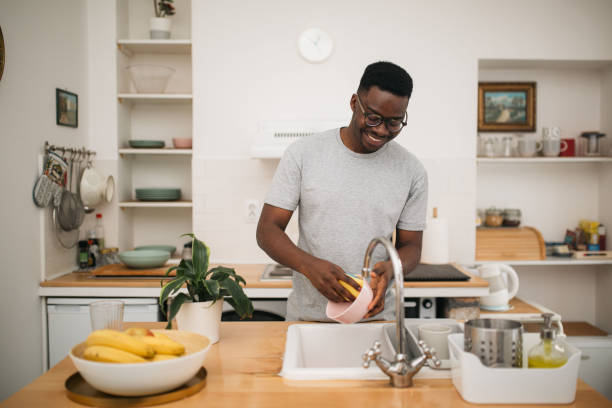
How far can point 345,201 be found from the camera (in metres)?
1.75

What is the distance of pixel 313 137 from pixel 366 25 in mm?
1607

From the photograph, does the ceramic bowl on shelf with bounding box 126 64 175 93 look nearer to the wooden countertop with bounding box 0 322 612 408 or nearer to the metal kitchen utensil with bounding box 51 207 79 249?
the metal kitchen utensil with bounding box 51 207 79 249

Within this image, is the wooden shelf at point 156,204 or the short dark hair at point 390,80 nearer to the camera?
the short dark hair at point 390,80

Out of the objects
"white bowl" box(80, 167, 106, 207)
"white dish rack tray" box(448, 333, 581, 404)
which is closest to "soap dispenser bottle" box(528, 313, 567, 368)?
"white dish rack tray" box(448, 333, 581, 404)

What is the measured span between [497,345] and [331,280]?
1.47ft

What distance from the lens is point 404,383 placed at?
1185mm

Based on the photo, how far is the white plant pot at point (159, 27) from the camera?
10.5 feet

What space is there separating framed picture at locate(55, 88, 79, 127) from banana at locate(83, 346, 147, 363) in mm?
2077

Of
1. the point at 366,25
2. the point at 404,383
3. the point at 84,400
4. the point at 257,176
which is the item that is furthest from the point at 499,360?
the point at 366,25

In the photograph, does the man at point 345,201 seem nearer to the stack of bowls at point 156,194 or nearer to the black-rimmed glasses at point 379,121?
the black-rimmed glasses at point 379,121

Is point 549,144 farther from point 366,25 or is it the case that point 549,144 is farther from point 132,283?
point 132,283

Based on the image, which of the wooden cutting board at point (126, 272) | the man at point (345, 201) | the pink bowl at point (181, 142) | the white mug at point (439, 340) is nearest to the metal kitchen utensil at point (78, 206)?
the wooden cutting board at point (126, 272)

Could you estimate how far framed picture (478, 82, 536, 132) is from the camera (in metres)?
3.39

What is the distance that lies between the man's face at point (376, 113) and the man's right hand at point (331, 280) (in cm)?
44
